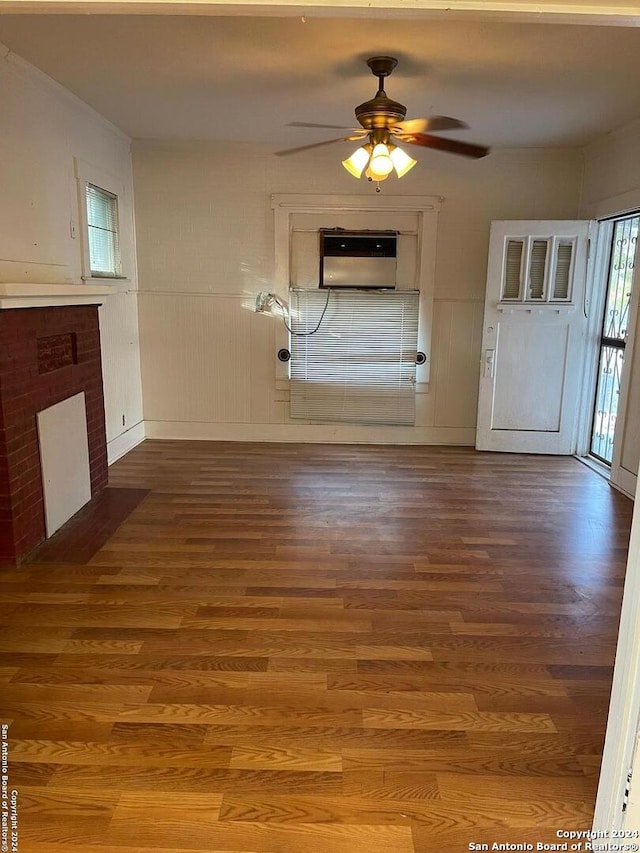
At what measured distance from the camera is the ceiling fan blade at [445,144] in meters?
3.29

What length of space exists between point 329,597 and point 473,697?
0.88 meters

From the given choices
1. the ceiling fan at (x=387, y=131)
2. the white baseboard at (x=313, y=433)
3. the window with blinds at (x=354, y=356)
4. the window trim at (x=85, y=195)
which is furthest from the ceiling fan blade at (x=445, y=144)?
the white baseboard at (x=313, y=433)

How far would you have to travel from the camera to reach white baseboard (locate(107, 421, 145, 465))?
504 centimetres

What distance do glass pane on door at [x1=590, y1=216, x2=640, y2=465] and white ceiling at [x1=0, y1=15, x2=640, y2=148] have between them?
2.94 ft

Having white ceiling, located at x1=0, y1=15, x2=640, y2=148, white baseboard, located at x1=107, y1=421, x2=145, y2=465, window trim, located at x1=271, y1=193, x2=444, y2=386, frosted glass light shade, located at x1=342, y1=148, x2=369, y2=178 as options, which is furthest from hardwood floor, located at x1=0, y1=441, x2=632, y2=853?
white ceiling, located at x1=0, y1=15, x2=640, y2=148

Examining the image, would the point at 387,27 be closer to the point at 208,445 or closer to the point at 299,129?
the point at 299,129

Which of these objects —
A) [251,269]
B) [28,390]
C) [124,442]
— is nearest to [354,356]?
[251,269]

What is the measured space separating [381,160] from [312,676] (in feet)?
8.54

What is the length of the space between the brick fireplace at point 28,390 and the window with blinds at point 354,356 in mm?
2219

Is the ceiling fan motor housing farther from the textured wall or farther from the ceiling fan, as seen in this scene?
the textured wall

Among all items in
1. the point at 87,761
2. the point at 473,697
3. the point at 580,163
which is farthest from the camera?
the point at 580,163

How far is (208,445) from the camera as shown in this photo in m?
5.65

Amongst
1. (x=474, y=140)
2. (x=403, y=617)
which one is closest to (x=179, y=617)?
(x=403, y=617)

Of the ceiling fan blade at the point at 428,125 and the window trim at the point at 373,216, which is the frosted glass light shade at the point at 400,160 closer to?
the ceiling fan blade at the point at 428,125
